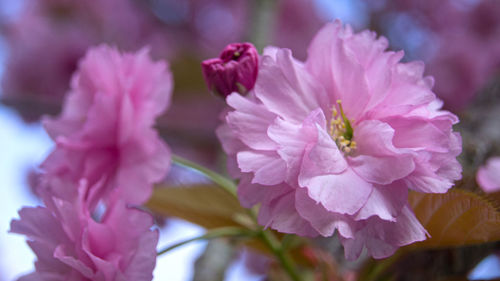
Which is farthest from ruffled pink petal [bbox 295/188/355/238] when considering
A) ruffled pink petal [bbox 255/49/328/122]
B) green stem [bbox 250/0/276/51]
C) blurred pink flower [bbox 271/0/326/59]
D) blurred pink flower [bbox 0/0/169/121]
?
blurred pink flower [bbox 271/0/326/59]

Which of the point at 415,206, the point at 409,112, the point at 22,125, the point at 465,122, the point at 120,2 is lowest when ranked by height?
the point at 465,122

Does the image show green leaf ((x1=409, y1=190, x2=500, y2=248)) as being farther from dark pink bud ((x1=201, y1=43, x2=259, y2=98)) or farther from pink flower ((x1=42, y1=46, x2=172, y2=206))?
pink flower ((x1=42, y1=46, x2=172, y2=206))

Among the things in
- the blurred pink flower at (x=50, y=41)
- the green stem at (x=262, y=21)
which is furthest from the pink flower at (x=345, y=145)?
the blurred pink flower at (x=50, y=41)

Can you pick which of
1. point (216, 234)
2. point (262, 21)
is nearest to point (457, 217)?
point (216, 234)

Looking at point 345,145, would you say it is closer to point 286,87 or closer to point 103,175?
point 286,87

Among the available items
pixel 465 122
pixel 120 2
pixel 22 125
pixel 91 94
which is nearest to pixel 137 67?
pixel 91 94

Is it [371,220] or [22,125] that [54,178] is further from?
[22,125]

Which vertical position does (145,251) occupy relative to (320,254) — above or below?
above
